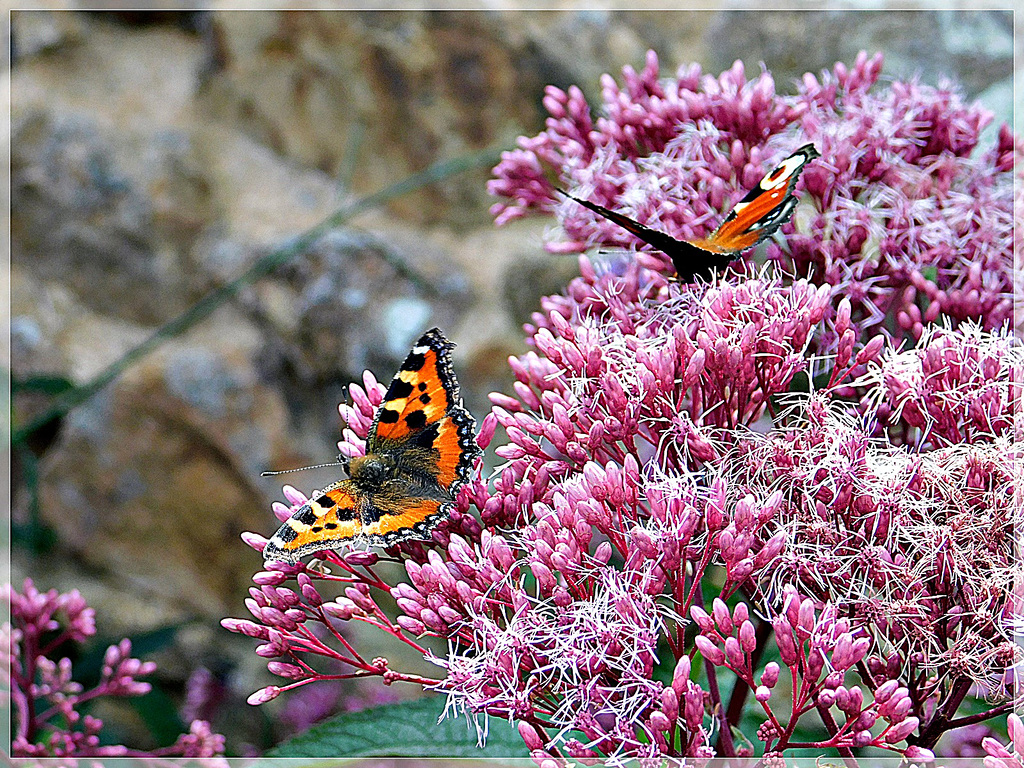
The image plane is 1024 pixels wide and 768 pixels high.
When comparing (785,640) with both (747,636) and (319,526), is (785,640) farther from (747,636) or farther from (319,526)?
(319,526)

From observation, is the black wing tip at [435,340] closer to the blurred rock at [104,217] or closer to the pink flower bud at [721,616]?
the pink flower bud at [721,616]

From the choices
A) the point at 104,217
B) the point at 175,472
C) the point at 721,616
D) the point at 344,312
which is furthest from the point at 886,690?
the point at 104,217

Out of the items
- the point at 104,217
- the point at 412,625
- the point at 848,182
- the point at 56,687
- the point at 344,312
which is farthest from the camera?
the point at 104,217

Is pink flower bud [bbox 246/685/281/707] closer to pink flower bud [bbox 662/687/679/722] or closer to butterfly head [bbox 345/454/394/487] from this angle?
butterfly head [bbox 345/454/394/487]

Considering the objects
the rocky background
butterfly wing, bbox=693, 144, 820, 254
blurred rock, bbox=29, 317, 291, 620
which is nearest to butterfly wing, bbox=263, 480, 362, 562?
butterfly wing, bbox=693, 144, 820, 254

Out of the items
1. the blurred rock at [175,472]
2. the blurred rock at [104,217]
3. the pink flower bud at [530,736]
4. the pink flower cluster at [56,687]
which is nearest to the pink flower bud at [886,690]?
the pink flower bud at [530,736]
